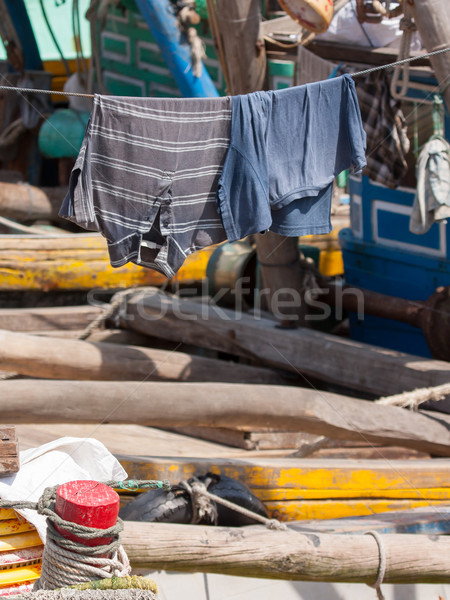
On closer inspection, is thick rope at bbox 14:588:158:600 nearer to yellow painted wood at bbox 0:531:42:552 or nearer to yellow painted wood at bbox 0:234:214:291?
yellow painted wood at bbox 0:531:42:552

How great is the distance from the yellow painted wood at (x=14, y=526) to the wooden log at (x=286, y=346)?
3.33m

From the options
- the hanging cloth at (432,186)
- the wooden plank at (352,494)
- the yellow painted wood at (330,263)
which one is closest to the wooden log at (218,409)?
the wooden plank at (352,494)

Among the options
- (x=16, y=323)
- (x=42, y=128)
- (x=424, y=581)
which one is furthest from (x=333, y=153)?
(x=42, y=128)

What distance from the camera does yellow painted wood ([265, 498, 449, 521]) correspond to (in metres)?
4.09

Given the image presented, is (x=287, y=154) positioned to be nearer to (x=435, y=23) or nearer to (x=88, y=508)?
(x=435, y=23)

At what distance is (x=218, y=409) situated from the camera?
4.30 meters

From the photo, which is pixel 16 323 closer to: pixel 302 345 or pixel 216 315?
pixel 216 315

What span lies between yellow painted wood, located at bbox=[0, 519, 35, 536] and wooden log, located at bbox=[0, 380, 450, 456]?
1709 mm

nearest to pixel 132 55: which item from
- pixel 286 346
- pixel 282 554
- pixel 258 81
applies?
pixel 258 81

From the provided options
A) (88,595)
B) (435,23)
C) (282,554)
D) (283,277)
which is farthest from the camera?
(283,277)

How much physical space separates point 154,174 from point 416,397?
6.81 ft

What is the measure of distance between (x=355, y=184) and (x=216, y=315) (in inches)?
66.4

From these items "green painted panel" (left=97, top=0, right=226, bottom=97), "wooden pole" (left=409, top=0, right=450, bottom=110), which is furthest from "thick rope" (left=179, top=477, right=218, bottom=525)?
"green painted panel" (left=97, top=0, right=226, bottom=97)

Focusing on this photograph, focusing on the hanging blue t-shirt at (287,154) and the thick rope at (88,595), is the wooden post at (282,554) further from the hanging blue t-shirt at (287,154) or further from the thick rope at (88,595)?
the hanging blue t-shirt at (287,154)
